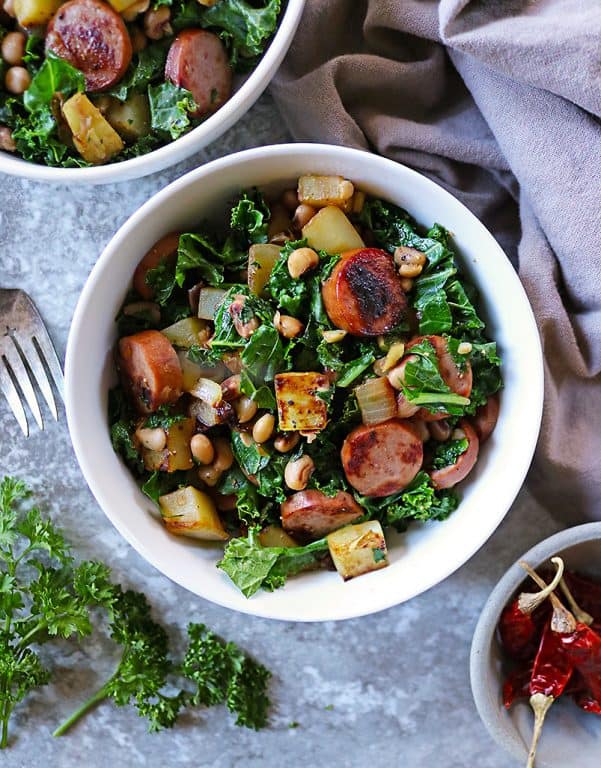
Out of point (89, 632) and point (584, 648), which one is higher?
point (584, 648)

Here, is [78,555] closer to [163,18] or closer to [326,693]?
[326,693]

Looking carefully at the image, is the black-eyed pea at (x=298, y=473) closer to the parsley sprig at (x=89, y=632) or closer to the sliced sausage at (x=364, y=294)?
the sliced sausage at (x=364, y=294)

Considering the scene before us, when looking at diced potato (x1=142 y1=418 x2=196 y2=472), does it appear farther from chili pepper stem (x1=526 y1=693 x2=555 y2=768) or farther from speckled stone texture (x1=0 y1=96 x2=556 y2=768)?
chili pepper stem (x1=526 y1=693 x2=555 y2=768)

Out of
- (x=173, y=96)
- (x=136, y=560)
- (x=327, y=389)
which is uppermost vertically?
(x=173, y=96)

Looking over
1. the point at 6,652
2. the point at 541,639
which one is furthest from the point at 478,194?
the point at 6,652

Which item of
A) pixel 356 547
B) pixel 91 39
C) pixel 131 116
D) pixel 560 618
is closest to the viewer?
pixel 91 39

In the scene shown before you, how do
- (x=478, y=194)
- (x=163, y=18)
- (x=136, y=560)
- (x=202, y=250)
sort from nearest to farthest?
(x=163, y=18), (x=202, y=250), (x=478, y=194), (x=136, y=560)

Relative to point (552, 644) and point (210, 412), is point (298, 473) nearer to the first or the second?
point (210, 412)

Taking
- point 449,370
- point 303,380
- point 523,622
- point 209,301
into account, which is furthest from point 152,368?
point 523,622
